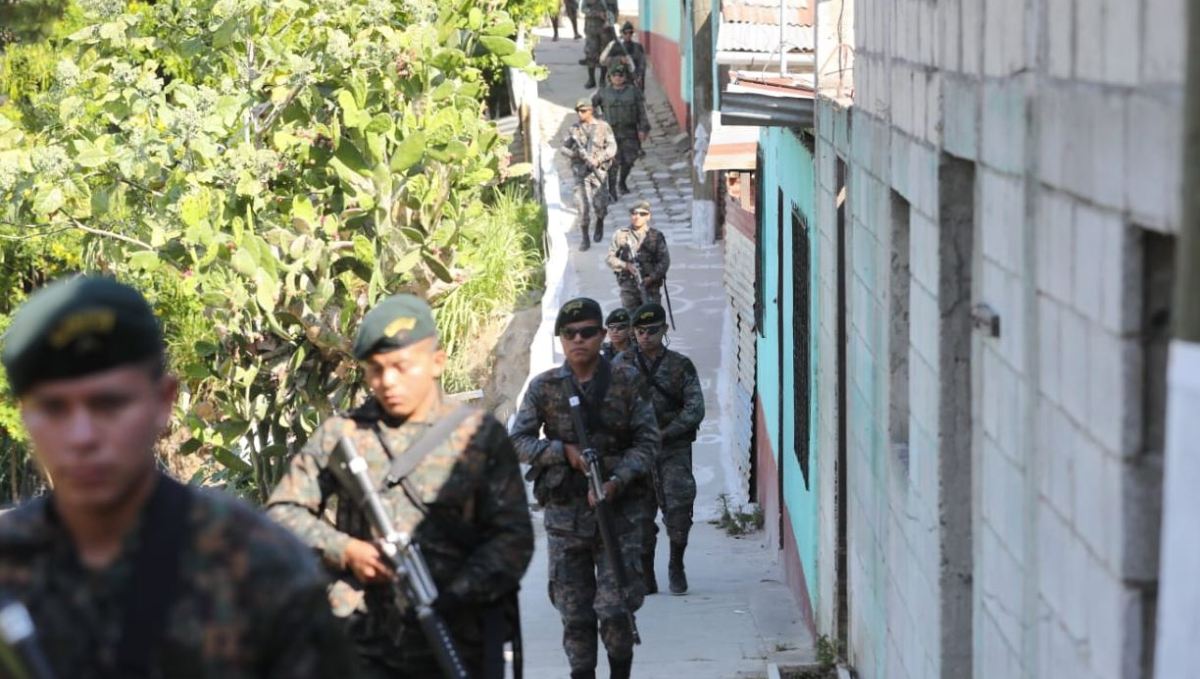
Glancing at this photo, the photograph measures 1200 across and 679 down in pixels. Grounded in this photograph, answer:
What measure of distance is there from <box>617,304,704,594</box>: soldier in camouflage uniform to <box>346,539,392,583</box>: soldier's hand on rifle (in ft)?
19.8

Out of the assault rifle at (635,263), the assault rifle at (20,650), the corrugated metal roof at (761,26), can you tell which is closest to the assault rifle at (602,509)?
the assault rifle at (20,650)

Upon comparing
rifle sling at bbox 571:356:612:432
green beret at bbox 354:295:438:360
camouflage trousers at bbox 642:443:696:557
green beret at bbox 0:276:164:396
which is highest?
green beret at bbox 0:276:164:396

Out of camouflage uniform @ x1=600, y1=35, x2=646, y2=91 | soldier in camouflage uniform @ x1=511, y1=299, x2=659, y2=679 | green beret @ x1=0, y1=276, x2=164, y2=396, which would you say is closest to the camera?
green beret @ x1=0, y1=276, x2=164, y2=396

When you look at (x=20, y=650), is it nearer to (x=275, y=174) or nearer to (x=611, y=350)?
(x=275, y=174)

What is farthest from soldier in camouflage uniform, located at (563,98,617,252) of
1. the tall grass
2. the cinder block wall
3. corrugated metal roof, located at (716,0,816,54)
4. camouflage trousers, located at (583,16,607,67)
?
the cinder block wall

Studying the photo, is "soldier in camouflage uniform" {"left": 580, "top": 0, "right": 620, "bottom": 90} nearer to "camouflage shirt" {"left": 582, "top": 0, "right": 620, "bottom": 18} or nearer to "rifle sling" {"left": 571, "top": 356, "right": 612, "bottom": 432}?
"camouflage shirt" {"left": 582, "top": 0, "right": 620, "bottom": 18}

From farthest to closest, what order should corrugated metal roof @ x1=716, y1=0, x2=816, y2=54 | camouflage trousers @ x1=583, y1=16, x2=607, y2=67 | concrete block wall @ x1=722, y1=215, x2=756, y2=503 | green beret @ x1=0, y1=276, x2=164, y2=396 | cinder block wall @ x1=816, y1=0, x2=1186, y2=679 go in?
camouflage trousers @ x1=583, y1=16, x2=607, y2=67, concrete block wall @ x1=722, y1=215, x2=756, y2=503, corrugated metal roof @ x1=716, y1=0, x2=816, y2=54, cinder block wall @ x1=816, y1=0, x2=1186, y2=679, green beret @ x1=0, y1=276, x2=164, y2=396

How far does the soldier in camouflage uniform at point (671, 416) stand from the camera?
36.6 ft

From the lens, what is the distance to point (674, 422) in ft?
36.8

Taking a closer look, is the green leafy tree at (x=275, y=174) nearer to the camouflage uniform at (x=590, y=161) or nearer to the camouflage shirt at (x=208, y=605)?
the camouflage shirt at (x=208, y=605)

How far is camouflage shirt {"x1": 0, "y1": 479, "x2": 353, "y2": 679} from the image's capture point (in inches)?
99.1

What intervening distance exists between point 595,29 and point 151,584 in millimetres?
28967

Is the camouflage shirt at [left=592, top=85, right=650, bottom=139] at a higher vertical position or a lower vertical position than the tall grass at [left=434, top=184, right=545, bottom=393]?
higher

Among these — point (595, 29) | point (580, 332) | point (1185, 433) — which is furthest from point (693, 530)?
point (595, 29)
